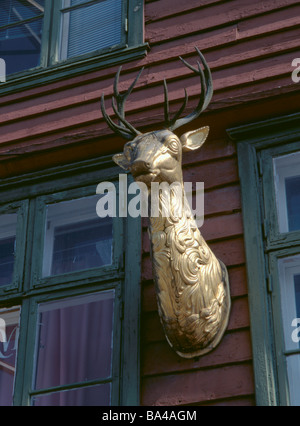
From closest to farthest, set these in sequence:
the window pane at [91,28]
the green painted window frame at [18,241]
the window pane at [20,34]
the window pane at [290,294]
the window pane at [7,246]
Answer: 1. the window pane at [290,294]
2. the green painted window frame at [18,241]
3. the window pane at [7,246]
4. the window pane at [91,28]
5. the window pane at [20,34]

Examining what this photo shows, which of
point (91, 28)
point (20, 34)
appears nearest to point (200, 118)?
point (91, 28)

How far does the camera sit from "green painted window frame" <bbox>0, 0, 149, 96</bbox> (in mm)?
7277

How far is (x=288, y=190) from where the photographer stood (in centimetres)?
614

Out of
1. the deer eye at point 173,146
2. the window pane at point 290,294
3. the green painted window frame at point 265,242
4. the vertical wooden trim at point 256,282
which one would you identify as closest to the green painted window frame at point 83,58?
the green painted window frame at point 265,242

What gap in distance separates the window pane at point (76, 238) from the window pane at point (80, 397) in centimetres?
97

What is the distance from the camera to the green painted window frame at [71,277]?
5781 mm

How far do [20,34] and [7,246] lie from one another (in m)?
2.30

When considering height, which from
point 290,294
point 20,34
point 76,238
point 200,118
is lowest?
point 290,294

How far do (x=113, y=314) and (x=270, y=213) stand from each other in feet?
4.13

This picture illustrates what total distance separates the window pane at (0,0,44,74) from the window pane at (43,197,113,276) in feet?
5.67

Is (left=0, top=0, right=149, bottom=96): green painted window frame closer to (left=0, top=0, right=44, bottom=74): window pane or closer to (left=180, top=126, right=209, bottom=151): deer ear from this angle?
(left=0, top=0, right=44, bottom=74): window pane

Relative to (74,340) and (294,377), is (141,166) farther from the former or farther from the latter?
(294,377)

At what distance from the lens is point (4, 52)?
26.8 ft

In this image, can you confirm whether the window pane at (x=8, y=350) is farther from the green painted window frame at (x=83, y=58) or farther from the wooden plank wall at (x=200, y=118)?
the green painted window frame at (x=83, y=58)
